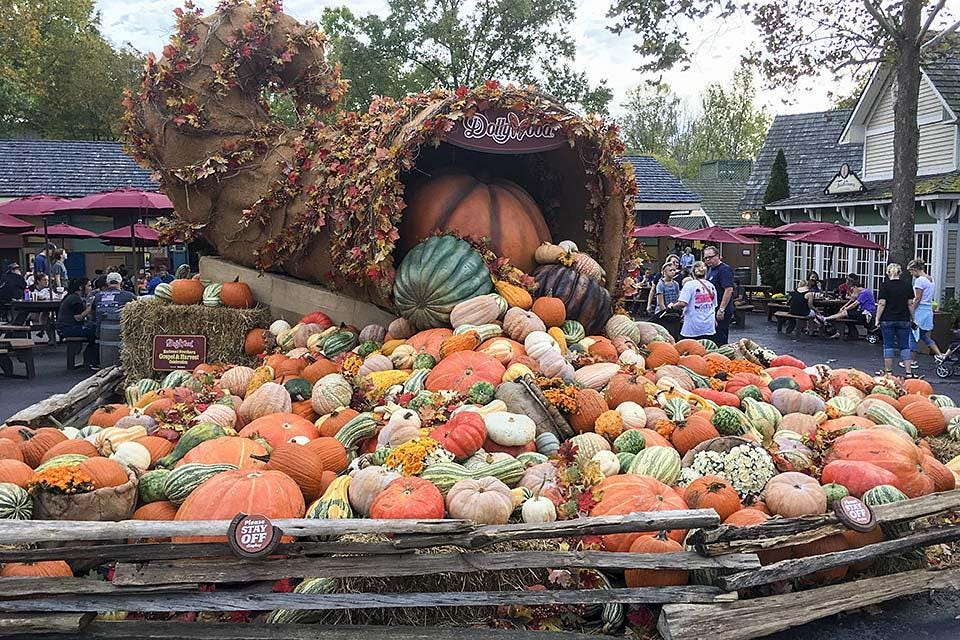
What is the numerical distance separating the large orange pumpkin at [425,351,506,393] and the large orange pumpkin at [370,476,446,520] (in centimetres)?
135

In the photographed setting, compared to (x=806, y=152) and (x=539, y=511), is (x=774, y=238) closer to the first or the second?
(x=806, y=152)

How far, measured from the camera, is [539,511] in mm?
3887

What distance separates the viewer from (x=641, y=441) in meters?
4.91

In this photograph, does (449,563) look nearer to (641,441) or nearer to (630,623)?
(630,623)

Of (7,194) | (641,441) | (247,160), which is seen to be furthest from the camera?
(7,194)

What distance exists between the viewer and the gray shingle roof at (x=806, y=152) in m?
26.6

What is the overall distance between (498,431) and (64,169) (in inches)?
1026

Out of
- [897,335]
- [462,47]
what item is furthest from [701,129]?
[897,335]

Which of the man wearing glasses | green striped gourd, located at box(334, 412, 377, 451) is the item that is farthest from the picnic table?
green striped gourd, located at box(334, 412, 377, 451)

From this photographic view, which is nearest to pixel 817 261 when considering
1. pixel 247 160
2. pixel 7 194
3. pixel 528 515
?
pixel 247 160

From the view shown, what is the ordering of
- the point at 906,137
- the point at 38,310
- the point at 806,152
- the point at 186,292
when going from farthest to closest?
the point at 806,152, the point at 38,310, the point at 906,137, the point at 186,292

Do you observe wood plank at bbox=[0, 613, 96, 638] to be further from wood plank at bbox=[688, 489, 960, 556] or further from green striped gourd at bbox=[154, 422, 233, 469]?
wood plank at bbox=[688, 489, 960, 556]

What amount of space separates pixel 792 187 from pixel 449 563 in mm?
26805

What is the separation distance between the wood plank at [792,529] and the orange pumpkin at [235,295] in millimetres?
5683
